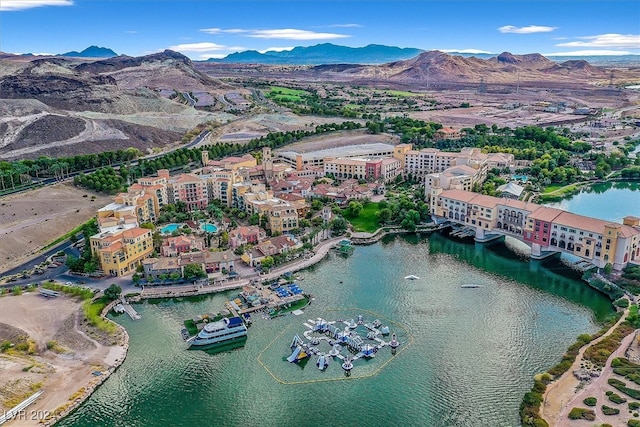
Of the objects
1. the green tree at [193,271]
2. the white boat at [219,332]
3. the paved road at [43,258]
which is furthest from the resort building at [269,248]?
the paved road at [43,258]

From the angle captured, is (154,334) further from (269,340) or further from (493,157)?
(493,157)

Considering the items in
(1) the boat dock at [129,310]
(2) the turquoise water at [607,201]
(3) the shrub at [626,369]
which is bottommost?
(1) the boat dock at [129,310]

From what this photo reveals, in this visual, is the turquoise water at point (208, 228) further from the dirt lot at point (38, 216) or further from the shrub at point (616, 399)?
the shrub at point (616, 399)

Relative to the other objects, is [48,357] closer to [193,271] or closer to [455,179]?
[193,271]

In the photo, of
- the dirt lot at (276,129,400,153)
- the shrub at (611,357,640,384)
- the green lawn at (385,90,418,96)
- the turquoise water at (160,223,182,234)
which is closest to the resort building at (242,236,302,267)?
the turquoise water at (160,223,182,234)

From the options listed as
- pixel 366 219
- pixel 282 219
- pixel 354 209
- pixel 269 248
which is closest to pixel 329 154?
pixel 354 209

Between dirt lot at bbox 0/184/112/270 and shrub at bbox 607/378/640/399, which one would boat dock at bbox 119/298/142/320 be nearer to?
dirt lot at bbox 0/184/112/270
